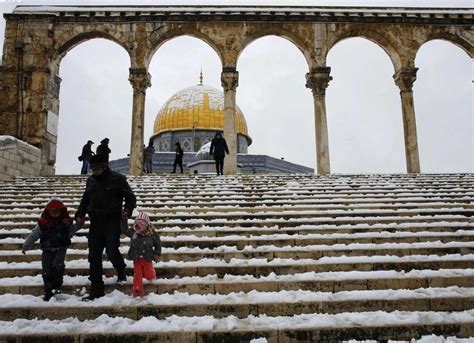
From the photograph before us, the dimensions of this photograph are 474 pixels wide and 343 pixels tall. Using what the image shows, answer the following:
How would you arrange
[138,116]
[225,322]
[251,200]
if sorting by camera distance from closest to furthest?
[225,322] < [251,200] < [138,116]

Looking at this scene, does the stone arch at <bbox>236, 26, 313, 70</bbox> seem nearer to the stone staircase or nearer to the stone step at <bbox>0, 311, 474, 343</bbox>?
the stone staircase

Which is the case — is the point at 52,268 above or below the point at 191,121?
below

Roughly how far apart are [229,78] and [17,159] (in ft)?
24.9

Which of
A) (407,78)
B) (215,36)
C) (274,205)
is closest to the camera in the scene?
(274,205)

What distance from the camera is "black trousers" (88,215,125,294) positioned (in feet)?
13.6

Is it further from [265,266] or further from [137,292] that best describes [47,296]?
[265,266]

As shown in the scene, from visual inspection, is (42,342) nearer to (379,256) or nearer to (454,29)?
(379,256)

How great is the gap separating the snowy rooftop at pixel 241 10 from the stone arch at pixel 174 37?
2.22 ft

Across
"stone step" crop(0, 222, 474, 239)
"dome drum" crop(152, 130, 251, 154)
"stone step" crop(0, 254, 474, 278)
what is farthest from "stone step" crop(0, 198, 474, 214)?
"dome drum" crop(152, 130, 251, 154)

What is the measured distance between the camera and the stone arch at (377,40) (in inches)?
581

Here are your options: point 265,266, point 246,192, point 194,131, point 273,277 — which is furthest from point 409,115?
point 194,131

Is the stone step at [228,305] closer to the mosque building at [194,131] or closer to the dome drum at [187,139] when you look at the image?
the mosque building at [194,131]

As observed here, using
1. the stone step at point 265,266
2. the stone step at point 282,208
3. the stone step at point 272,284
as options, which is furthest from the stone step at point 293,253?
the stone step at point 282,208

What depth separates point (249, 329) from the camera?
3529 mm
